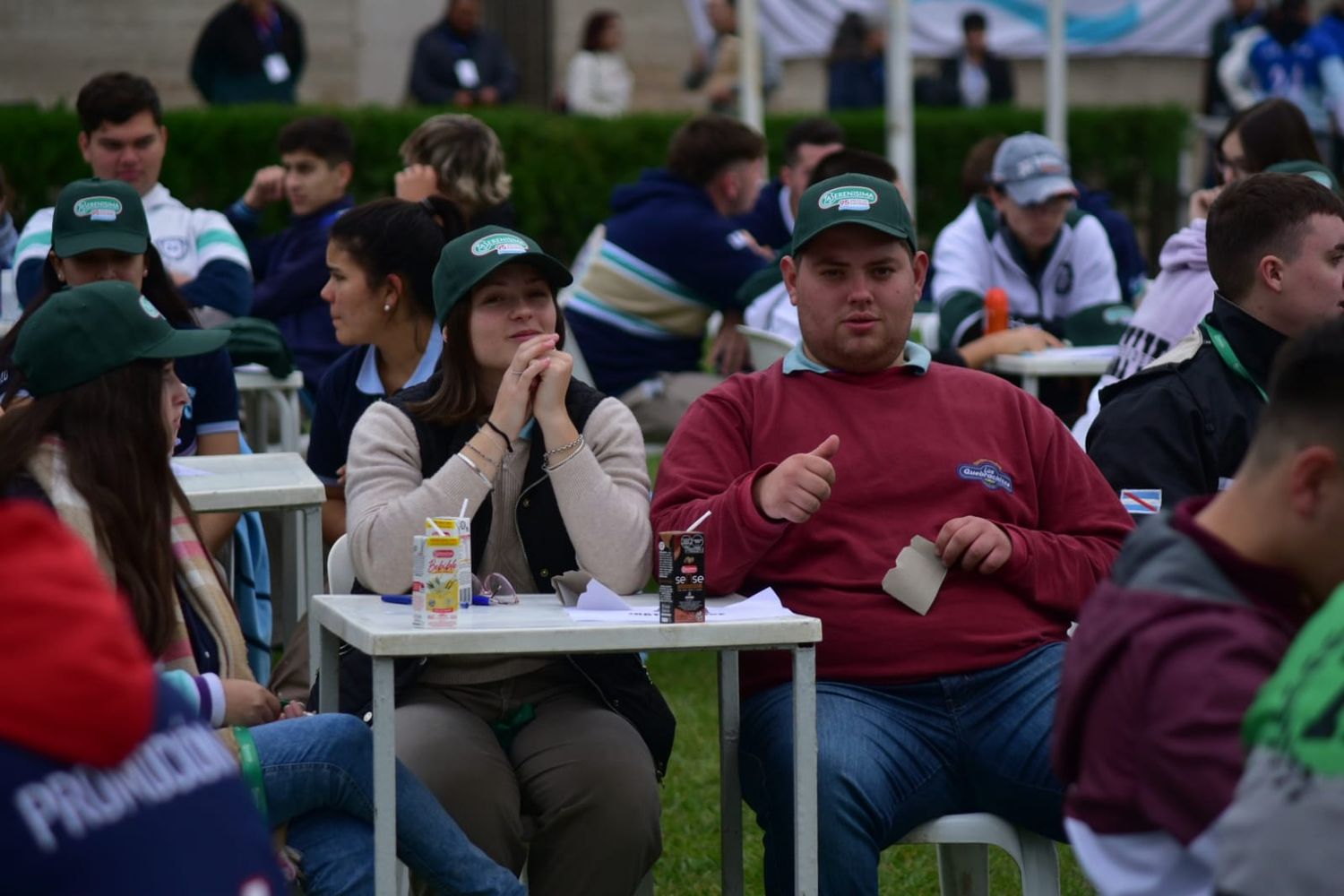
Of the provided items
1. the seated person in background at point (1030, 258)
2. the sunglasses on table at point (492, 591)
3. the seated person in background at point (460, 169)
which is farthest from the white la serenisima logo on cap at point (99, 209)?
the seated person in background at point (1030, 258)

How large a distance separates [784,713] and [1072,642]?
1141mm

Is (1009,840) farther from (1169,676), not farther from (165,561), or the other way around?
(165,561)

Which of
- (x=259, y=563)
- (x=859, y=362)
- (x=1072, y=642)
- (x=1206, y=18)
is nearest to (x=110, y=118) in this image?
(x=259, y=563)

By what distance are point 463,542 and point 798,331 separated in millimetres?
2598

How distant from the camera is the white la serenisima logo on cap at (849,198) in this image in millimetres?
3672

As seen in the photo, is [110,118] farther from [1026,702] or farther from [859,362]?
[1026,702]

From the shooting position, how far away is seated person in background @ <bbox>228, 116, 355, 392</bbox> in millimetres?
6359

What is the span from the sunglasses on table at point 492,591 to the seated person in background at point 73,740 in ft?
5.13

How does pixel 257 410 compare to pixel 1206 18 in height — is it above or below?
below

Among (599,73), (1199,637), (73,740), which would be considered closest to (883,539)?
(1199,637)

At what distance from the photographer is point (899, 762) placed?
3.25 m

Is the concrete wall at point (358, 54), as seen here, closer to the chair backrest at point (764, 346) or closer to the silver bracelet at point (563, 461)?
the chair backrest at point (764, 346)

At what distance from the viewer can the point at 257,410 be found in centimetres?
631

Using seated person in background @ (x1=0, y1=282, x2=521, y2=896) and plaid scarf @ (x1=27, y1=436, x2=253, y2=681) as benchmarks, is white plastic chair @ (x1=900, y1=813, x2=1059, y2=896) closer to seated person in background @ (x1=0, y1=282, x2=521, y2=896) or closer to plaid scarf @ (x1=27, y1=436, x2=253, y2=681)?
seated person in background @ (x1=0, y1=282, x2=521, y2=896)
